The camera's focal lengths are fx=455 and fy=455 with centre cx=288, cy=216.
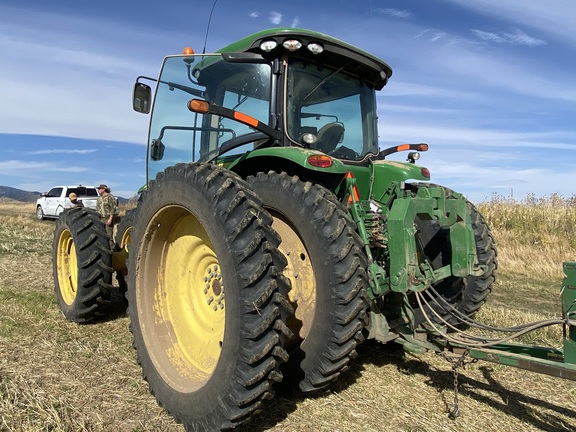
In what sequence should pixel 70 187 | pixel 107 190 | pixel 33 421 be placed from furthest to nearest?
pixel 70 187, pixel 107 190, pixel 33 421

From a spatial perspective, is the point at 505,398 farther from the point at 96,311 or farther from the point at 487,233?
the point at 96,311

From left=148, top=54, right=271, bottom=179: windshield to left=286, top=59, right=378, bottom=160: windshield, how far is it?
0.77 feet

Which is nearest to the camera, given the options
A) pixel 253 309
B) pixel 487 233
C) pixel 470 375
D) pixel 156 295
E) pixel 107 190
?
pixel 253 309

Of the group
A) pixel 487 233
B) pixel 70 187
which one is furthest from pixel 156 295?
pixel 70 187

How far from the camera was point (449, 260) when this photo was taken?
12.0ft

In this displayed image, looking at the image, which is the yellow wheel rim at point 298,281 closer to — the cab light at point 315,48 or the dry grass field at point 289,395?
the dry grass field at point 289,395

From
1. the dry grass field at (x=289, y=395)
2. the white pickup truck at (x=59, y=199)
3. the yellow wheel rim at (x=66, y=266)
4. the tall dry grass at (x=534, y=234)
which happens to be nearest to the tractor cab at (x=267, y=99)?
the yellow wheel rim at (x=66, y=266)

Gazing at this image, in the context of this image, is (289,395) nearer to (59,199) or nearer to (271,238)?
(271,238)

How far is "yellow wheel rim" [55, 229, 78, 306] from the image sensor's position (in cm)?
492

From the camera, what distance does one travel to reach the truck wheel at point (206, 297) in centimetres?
227

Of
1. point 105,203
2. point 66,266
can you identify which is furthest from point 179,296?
point 105,203

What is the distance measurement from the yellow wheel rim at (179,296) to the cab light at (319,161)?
850 millimetres

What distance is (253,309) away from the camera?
2.26 meters

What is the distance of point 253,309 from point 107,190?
8091 mm
